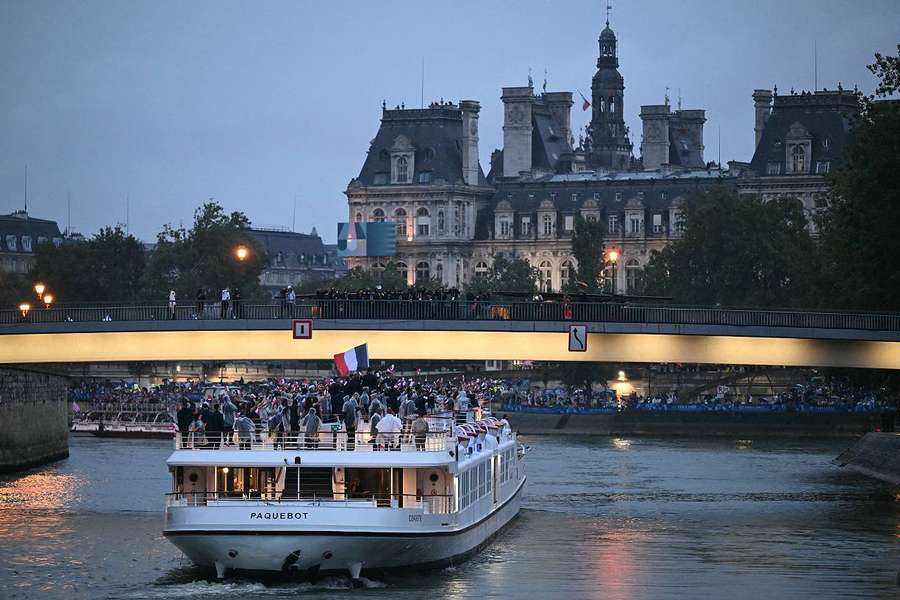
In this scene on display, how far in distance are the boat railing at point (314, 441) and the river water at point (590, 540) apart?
342cm

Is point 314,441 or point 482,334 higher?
point 482,334

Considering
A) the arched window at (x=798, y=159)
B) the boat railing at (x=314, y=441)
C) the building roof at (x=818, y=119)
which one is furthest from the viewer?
the arched window at (x=798, y=159)

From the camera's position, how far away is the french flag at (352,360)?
73688 millimetres

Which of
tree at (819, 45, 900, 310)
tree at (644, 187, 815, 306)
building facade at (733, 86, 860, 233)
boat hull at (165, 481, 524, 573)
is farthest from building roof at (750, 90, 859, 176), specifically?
boat hull at (165, 481, 524, 573)

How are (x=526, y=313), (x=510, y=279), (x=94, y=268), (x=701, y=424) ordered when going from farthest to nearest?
(x=510, y=279) < (x=94, y=268) < (x=701, y=424) < (x=526, y=313)

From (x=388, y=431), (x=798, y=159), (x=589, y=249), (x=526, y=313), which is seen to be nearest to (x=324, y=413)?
(x=388, y=431)

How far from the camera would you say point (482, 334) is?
3285 inches

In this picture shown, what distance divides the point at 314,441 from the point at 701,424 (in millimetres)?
77546

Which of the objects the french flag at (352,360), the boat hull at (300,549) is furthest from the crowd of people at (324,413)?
the boat hull at (300,549)

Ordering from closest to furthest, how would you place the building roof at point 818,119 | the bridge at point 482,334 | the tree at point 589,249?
the bridge at point 482,334
the tree at point 589,249
the building roof at point 818,119

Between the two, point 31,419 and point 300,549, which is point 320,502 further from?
point 31,419

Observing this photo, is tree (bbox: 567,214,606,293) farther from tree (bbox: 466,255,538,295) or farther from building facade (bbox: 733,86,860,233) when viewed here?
building facade (bbox: 733,86,860,233)

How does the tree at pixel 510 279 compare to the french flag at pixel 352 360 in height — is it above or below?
above

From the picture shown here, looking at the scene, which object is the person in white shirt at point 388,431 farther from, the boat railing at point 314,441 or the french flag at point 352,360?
the french flag at point 352,360
